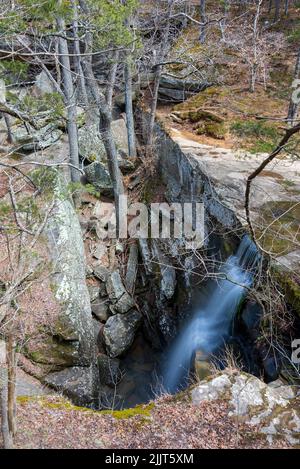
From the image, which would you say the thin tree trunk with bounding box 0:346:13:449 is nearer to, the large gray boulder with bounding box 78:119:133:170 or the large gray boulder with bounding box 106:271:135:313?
the large gray boulder with bounding box 106:271:135:313

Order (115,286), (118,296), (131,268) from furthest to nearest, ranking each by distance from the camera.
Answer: (131,268), (115,286), (118,296)

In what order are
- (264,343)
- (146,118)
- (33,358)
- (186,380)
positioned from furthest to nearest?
1. (146,118)
2. (186,380)
3. (33,358)
4. (264,343)

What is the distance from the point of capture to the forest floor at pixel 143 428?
13.5 feet

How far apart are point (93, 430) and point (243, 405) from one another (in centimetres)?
197

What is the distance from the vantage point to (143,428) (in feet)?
14.3

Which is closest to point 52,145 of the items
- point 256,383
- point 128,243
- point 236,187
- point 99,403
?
point 128,243

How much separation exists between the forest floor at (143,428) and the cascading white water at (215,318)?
2.85m

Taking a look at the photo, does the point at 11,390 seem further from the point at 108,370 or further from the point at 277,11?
the point at 277,11

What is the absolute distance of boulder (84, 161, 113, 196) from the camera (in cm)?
1164

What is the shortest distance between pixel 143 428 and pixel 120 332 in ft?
16.0

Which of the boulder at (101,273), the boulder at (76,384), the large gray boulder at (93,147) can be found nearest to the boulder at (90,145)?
the large gray boulder at (93,147)

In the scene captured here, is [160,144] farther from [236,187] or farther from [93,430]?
[93,430]

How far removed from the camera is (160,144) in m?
12.1

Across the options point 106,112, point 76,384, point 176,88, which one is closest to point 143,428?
point 76,384
